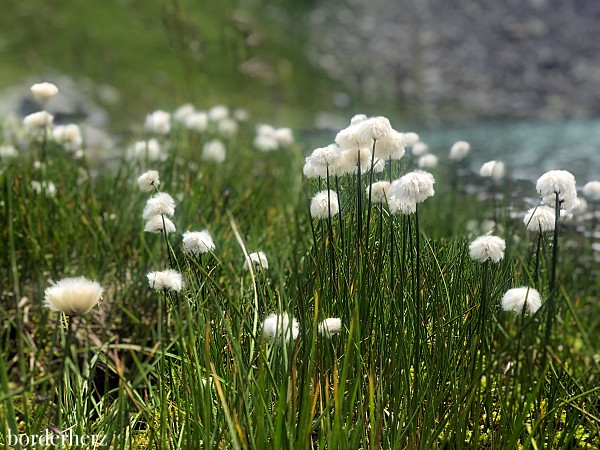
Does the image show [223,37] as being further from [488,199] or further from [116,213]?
[488,199]

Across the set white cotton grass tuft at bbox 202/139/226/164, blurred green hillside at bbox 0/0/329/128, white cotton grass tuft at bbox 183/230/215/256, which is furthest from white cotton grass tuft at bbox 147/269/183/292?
blurred green hillside at bbox 0/0/329/128

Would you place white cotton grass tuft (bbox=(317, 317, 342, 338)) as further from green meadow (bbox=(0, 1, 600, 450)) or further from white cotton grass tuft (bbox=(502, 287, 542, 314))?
white cotton grass tuft (bbox=(502, 287, 542, 314))

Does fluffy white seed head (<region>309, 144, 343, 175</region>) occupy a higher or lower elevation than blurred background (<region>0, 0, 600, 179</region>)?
lower

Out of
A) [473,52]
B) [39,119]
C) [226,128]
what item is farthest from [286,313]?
[473,52]

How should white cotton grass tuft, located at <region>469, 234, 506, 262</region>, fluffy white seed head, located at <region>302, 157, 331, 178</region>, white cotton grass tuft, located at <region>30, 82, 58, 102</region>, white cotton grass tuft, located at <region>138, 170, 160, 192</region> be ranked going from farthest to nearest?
white cotton grass tuft, located at <region>30, 82, 58, 102</region>
white cotton grass tuft, located at <region>138, 170, 160, 192</region>
fluffy white seed head, located at <region>302, 157, 331, 178</region>
white cotton grass tuft, located at <region>469, 234, 506, 262</region>

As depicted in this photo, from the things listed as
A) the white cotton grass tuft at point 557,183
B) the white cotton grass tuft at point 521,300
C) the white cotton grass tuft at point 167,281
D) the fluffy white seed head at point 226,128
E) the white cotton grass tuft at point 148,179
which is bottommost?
the white cotton grass tuft at point 521,300

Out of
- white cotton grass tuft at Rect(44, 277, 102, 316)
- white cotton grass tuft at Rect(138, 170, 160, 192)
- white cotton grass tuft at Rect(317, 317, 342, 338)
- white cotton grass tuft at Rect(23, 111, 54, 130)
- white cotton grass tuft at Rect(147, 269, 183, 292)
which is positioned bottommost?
white cotton grass tuft at Rect(44, 277, 102, 316)

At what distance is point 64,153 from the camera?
3.39m

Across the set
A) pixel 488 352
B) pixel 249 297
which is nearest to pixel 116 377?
pixel 249 297

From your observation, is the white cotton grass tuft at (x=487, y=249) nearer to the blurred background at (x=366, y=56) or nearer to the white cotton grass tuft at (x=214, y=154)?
the white cotton grass tuft at (x=214, y=154)

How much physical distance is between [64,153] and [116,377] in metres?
1.68

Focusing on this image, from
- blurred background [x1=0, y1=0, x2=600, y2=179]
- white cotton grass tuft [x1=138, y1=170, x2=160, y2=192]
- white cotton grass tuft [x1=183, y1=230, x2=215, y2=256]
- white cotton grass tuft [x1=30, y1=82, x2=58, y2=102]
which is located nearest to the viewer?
white cotton grass tuft [x1=183, y1=230, x2=215, y2=256]

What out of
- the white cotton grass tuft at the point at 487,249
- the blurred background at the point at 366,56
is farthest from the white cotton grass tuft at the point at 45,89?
the blurred background at the point at 366,56

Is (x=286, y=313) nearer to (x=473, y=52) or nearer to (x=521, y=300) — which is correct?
(x=521, y=300)
